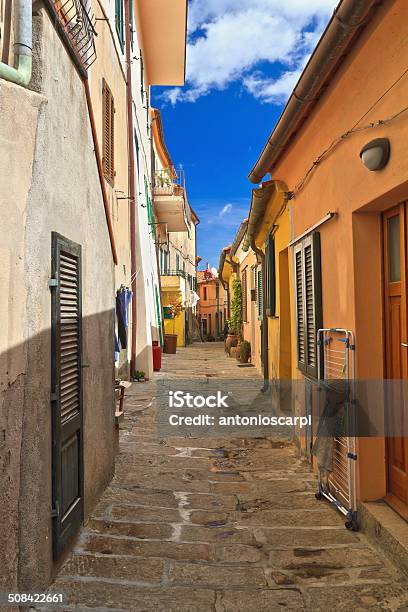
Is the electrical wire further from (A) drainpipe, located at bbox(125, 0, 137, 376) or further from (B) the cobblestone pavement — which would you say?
(A) drainpipe, located at bbox(125, 0, 137, 376)

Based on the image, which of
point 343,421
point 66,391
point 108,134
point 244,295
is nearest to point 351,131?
point 343,421

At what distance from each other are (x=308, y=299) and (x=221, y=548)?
295 cm

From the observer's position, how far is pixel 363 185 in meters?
4.12

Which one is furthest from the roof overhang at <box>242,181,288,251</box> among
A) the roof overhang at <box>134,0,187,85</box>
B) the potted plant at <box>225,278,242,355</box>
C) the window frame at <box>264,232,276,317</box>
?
the potted plant at <box>225,278,242,355</box>

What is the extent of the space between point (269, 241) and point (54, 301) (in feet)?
19.6

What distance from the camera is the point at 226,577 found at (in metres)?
3.54

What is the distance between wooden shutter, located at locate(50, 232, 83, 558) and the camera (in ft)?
11.4

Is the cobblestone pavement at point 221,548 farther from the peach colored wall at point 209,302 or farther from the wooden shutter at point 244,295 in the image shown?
the peach colored wall at point 209,302

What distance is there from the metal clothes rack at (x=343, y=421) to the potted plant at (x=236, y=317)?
14321 mm

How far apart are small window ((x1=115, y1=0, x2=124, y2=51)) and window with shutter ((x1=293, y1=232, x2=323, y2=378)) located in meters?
8.49

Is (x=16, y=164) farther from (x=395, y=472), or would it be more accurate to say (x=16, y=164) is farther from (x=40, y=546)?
(x=395, y=472)

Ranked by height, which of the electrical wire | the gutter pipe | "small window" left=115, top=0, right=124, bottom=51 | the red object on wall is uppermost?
"small window" left=115, top=0, right=124, bottom=51

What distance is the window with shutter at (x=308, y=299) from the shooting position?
550 centimetres

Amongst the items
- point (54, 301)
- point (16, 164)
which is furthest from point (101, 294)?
point (16, 164)
